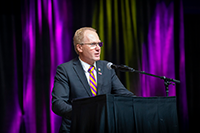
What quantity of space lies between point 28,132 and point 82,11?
80.7 inches

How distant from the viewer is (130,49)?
181 inches

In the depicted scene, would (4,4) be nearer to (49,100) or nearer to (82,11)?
(82,11)

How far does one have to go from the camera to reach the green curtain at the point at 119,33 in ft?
14.7

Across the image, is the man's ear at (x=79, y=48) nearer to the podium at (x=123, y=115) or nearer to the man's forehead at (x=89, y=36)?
the man's forehead at (x=89, y=36)

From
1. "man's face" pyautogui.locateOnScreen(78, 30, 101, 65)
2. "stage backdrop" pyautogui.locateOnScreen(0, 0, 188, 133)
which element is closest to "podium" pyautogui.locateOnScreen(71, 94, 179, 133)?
"man's face" pyautogui.locateOnScreen(78, 30, 101, 65)

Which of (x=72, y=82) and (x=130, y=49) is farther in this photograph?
(x=130, y=49)

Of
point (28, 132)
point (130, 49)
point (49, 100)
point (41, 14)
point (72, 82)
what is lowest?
point (28, 132)

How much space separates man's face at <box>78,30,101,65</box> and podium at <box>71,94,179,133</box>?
0.91 meters

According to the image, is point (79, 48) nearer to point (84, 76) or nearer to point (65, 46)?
point (84, 76)

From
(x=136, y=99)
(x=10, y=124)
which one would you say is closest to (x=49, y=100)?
(x=10, y=124)

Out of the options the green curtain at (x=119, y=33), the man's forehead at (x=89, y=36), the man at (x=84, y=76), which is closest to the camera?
the man at (x=84, y=76)

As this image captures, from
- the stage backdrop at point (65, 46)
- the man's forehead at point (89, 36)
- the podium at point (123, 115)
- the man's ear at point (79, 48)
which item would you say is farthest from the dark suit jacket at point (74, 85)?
the stage backdrop at point (65, 46)

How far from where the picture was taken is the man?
8.99ft

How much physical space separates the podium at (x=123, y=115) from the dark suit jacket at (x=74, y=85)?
1.47ft
